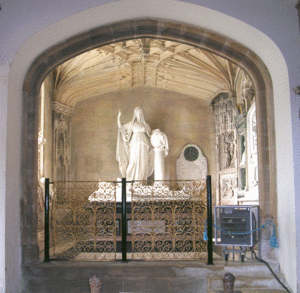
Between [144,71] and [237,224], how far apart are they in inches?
273

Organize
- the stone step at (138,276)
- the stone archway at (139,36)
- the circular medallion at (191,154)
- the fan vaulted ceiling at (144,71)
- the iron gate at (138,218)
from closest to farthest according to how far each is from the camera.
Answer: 1. the stone step at (138,276)
2. the stone archway at (139,36)
3. the iron gate at (138,218)
4. the fan vaulted ceiling at (144,71)
5. the circular medallion at (191,154)

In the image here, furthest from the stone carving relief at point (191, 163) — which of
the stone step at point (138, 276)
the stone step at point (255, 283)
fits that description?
the stone step at point (255, 283)

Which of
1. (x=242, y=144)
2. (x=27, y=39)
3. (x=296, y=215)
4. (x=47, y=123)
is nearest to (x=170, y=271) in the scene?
(x=296, y=215)

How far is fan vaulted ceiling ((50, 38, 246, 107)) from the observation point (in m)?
10.6

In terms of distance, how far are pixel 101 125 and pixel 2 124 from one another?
7642 millimetres

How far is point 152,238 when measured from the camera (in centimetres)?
654

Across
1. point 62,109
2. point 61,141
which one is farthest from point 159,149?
point 62,109

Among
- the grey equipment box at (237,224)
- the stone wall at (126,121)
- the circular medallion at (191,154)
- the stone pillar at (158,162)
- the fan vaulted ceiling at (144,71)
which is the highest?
the fan vaulted ceiling at (144,71)

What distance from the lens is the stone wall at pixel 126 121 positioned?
1291 cm

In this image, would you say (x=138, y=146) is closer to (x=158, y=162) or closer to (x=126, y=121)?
(x=158, y=162)

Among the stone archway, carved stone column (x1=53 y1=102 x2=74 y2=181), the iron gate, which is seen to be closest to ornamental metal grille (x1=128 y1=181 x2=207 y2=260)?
the iron gate

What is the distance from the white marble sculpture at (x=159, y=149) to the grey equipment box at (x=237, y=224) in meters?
3.27

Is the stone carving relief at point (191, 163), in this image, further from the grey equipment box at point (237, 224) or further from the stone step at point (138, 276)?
the stone step at point (138, 276)

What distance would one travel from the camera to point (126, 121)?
13.1 m
